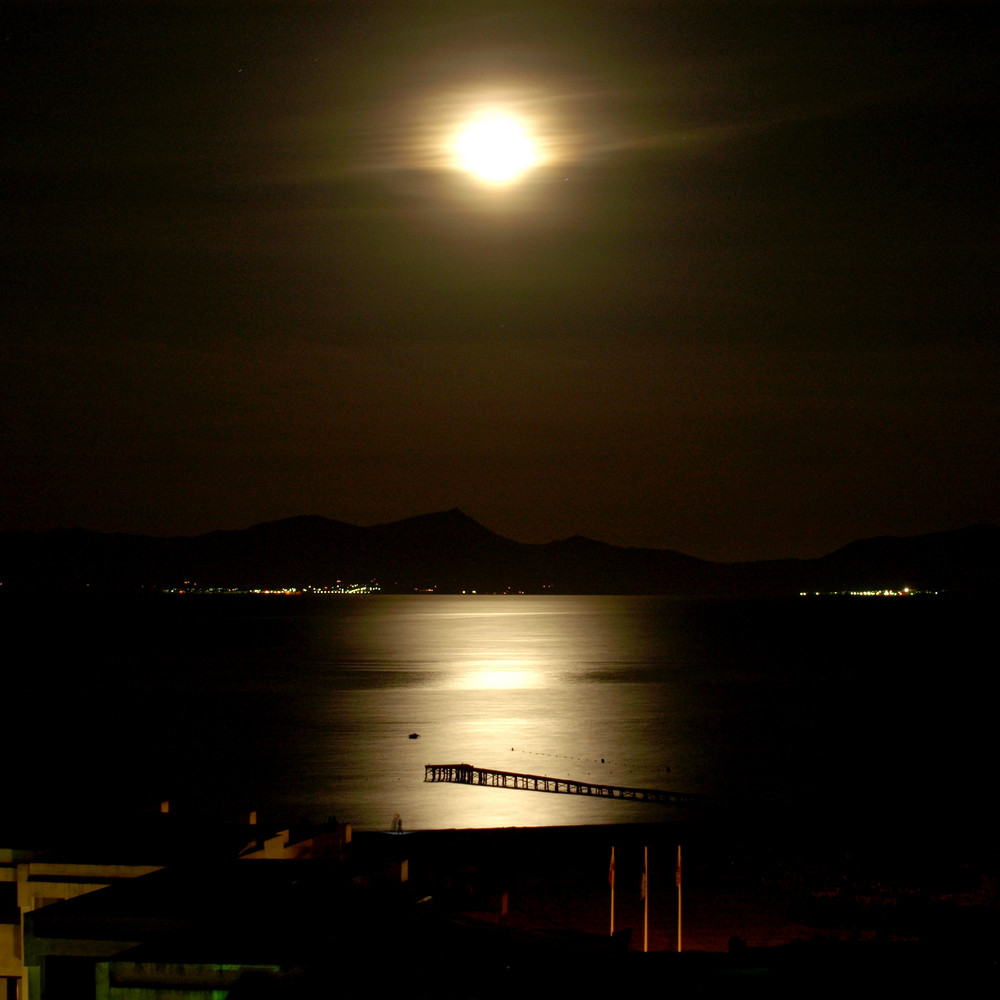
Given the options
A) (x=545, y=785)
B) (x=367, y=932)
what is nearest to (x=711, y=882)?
(x=367, y=932)

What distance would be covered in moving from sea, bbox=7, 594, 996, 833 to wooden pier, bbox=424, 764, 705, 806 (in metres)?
0.75

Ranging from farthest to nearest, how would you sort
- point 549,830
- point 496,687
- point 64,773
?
point 496,687, point 64,773, point 549,830

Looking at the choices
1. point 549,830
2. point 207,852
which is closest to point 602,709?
point 549,830

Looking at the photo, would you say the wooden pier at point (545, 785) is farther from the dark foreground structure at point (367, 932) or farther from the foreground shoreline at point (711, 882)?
the dark foreground structure at point (367, 932)

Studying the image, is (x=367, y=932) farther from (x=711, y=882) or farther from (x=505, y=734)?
(x=505, y=734)

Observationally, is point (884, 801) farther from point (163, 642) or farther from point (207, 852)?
point (163, 642)

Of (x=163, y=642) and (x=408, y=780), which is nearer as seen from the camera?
(x=408, y=780)

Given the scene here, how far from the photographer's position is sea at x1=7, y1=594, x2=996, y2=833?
49031mm

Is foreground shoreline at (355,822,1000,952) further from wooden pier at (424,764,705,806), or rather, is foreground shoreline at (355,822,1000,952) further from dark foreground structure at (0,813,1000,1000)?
wooden pier at (424,764,705,806)

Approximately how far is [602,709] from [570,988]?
74505 millimetres

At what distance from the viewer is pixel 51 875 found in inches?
627

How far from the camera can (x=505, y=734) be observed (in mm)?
71438

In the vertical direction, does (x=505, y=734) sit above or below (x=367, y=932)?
below

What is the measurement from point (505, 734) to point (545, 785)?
20997 millimetres
